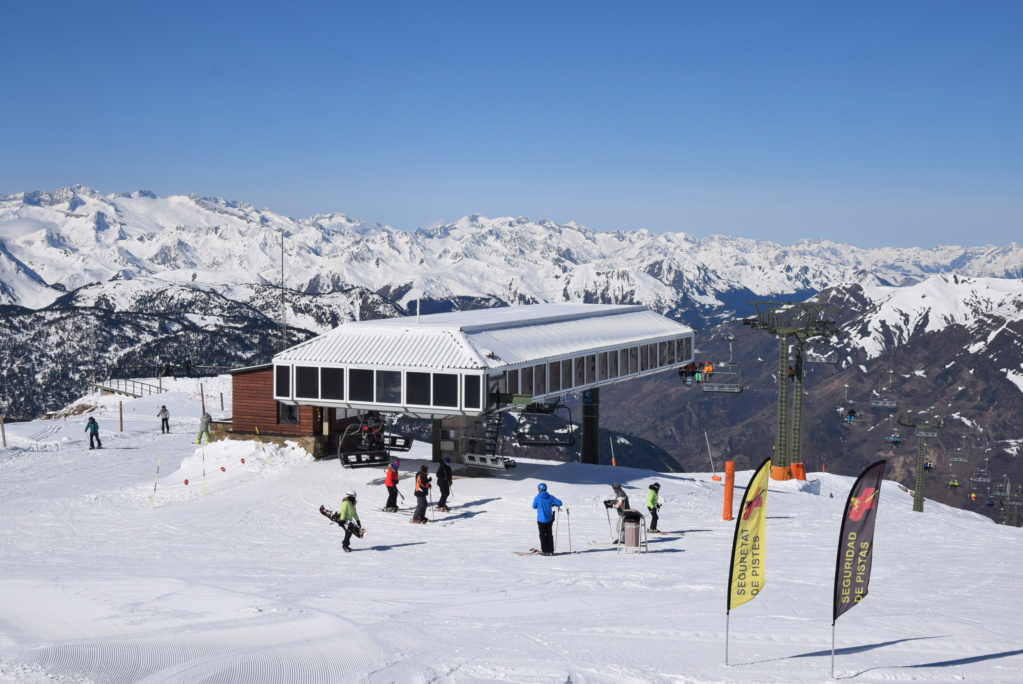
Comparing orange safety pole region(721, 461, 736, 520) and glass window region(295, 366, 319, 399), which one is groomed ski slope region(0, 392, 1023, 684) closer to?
orange safety pole region(721, 461, 736, 520)

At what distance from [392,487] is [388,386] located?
6619mm

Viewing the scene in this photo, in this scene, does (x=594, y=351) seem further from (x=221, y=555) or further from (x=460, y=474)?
(x=221, y=555)

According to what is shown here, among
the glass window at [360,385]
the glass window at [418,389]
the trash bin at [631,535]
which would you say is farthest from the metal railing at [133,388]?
the trash bin at [631,535]

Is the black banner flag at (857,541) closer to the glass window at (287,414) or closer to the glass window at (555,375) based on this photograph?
the glass window at (555,375)

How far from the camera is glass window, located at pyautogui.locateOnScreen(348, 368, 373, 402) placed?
3703 cm

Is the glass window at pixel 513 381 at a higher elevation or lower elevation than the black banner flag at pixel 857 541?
higher

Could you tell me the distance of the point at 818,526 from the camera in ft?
108

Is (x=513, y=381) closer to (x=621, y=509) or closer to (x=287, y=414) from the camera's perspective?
(x=287, y=414)

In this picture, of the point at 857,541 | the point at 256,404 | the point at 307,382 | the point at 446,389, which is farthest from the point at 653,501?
the point at 256,404

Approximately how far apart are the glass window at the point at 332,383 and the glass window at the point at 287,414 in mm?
3685

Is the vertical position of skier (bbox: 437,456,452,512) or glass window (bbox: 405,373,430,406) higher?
glass window (bbox: 405,373,430,406)

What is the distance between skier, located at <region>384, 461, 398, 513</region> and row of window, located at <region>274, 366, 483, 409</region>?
199 inches

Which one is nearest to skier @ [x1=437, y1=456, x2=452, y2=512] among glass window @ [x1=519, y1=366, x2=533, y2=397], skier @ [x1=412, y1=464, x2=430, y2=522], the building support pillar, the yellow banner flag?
skier @ [x1=412, y1=464, x2=430, y2=522]

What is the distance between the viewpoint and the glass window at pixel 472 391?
3575 centimetres
